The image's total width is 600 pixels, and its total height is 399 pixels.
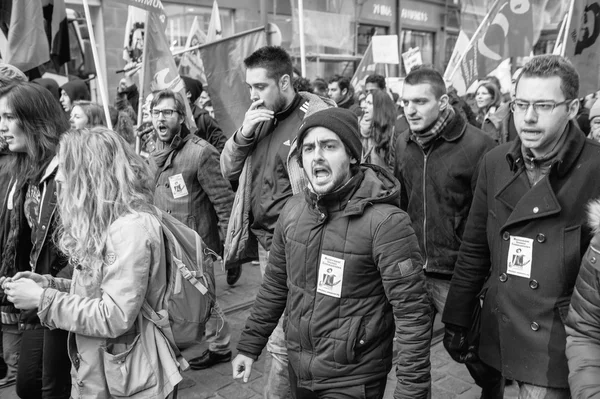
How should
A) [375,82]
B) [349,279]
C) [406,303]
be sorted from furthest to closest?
[375,82] < [349,279] < [406,303]

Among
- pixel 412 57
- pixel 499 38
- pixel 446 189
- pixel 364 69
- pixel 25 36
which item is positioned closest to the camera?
pixel 446 189

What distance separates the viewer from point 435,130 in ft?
12.0

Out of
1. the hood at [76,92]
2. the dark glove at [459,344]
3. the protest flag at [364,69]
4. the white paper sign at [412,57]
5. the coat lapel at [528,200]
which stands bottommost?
the dark glove at [459,344]

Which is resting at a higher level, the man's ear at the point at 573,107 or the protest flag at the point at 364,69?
the protest flag at the point at 364,69

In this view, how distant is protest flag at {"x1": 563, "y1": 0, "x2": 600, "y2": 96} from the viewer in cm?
560

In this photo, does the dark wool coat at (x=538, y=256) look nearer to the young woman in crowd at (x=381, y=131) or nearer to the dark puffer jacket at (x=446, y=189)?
the dark puffer jacket at (x=446, y=189)

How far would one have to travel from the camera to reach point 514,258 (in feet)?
8.21

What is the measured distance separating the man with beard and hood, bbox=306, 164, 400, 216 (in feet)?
3.36

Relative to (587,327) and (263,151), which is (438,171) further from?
(587,327)

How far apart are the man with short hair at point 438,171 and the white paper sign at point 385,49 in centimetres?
796

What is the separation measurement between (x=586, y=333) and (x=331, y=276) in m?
0.98

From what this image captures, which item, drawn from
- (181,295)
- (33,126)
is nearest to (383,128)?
(33,126)

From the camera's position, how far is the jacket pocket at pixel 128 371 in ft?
8.02

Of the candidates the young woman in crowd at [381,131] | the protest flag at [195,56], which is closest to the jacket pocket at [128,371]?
the young woman in crowd at [381,131]
